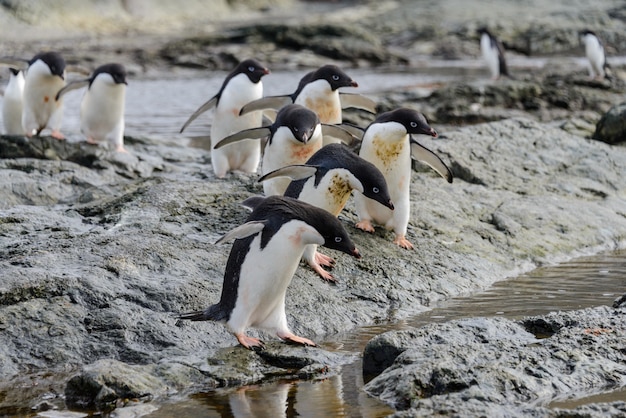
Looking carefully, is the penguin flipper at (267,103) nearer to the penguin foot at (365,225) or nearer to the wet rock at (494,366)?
the penguin foot at (365,225)

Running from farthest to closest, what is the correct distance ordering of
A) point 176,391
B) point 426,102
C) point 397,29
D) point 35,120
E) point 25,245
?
point 397,29, point 426,102, point 35,120, point 25,245, point 176,391

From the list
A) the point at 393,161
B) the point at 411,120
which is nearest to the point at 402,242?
the point at 393,161

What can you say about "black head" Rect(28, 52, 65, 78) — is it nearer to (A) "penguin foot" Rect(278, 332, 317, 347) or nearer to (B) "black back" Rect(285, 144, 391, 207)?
(B) "black back" Rect(285, 144, 391, 207)

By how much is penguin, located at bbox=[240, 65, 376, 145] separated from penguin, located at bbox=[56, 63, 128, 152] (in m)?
2.58

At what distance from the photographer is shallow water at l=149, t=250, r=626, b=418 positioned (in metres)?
4.90

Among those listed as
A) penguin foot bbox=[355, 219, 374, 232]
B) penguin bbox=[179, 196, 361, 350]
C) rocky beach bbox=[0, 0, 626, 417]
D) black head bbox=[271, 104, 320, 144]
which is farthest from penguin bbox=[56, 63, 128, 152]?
penguin bbox=[179, 196, 361, 350]

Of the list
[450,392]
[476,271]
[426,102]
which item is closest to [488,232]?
[476,271]

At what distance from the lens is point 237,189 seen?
8.30 m

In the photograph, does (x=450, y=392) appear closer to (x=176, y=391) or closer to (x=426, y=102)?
(x=176, y=391)

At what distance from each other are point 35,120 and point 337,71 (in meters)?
4.45

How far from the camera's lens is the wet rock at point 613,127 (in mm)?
12211

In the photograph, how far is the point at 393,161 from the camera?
7.76 m

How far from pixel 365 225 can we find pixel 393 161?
0.52 meters

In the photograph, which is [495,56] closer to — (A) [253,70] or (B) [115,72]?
(B) [115,72]
